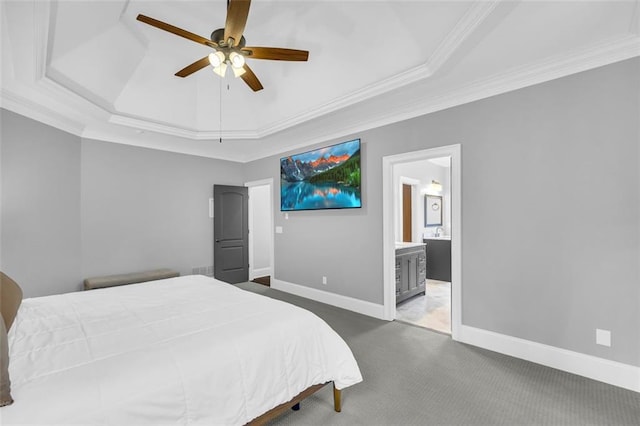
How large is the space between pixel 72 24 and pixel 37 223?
2327 mm

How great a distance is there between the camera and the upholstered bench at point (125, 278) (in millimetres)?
4008

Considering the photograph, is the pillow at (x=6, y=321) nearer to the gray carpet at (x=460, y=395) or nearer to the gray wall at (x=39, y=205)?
the gray carpet at (x=460, y=395)

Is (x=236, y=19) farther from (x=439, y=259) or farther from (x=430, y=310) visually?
(x=439, y=259)

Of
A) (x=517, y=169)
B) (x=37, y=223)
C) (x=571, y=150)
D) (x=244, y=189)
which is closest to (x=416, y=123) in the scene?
(x=517, y=169)

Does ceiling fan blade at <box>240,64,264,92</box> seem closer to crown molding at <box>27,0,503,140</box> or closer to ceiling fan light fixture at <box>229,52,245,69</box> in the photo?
ceiling fan light fixture at <box>229,52,245,69</box>

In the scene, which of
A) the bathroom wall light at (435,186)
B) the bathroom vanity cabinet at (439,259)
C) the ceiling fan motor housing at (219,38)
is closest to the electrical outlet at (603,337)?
the bathroom vanity cabinet at (439,259)

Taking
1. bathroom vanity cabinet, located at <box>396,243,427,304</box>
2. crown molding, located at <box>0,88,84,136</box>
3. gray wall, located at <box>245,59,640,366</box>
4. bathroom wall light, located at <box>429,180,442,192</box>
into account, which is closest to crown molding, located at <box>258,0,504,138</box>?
gray wall, located at <box>245,59,640,366</box>

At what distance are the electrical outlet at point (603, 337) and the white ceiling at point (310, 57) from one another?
2.18 meters

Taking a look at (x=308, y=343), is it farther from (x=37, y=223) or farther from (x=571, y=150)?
(x=37, y=223)

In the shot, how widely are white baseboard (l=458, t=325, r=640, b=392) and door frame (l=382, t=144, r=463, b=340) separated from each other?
210mm

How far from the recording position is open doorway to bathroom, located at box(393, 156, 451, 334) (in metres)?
4.21

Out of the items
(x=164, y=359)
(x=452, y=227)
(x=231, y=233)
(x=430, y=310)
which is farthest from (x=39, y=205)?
(x=430, y=310)

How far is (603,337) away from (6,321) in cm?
417

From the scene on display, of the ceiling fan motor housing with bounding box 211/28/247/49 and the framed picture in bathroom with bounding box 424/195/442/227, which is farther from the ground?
the ceiling fan motor housing with bounding box 211/28/247/49
